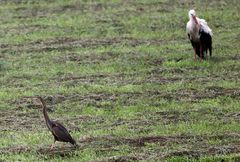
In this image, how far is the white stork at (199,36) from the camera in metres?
18.0

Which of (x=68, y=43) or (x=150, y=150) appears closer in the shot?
(x=150, y=150)

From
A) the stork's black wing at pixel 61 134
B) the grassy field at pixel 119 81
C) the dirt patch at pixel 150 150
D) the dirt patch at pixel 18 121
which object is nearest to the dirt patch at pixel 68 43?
the grassy field at pixel 119 81

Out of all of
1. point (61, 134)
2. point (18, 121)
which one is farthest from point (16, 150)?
point (18, 121)

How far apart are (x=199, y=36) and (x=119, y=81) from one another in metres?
3.23

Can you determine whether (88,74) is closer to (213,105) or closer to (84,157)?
(213,105)

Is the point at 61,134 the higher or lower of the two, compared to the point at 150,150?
higher

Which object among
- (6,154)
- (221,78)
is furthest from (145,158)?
(221,78)

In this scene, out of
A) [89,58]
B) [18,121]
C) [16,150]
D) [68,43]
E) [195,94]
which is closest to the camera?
[16,150]

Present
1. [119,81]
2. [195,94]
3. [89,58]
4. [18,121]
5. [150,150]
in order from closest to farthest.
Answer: [150,150] → [18,121] → [195,94] → [119,81] → [89,58]

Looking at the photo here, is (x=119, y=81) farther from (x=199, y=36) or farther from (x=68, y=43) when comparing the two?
(x=68, y=43)

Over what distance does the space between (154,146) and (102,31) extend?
11131mm

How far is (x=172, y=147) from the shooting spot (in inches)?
410

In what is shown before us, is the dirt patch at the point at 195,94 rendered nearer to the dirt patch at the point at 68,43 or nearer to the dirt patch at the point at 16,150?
the dirt patch at the point at 16,150

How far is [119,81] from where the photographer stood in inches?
619
